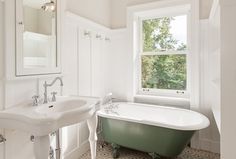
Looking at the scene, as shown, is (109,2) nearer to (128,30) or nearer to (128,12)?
(128,12)

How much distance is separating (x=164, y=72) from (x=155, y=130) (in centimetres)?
127

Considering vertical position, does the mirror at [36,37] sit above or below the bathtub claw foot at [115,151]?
above

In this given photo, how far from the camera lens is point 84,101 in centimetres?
184

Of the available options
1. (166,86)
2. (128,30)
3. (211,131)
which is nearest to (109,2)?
(128,30)

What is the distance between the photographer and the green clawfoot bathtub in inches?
76.4

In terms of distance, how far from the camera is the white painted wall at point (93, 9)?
92.7 inches

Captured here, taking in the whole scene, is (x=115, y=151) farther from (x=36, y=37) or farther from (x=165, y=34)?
(x=165, y=34)

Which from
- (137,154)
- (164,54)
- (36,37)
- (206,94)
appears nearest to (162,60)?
(164,54)

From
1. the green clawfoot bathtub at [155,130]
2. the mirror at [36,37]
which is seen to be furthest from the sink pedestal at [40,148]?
the green clawfoot bathtub at [155,130]

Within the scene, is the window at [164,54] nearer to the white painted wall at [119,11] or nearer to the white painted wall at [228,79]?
the white painted wall at [119,11]

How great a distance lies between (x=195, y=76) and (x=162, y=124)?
41.8 inches

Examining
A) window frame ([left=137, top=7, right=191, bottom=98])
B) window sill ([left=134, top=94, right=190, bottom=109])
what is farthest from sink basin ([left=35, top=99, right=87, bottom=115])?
window frame ([left=137, top=7, right=191, bottom=98])

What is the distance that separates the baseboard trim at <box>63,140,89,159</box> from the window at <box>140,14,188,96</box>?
1.31m

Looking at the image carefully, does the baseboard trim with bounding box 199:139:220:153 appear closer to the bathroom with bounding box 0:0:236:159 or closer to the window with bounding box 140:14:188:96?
the bathroom with bounding box 0:0:236:159
